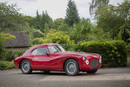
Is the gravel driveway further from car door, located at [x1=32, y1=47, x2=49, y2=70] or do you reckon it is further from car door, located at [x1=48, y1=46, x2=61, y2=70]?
car door, located at [x1=32, y1=47, x2=49, y2=70]

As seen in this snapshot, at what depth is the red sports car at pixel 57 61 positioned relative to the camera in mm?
9367

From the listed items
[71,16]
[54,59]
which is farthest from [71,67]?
[71,16]

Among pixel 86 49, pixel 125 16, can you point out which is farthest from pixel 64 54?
pixel 125 16

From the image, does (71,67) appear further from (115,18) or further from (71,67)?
(115,18)

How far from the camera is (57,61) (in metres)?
10.0

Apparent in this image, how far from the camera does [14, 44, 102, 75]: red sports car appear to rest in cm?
937

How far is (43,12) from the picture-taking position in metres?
85.6

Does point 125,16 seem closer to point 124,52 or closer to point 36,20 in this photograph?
point 124,52

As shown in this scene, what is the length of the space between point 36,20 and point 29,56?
74411 mm

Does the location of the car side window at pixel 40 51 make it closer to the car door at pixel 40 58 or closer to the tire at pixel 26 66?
the car door at pixel 40 58

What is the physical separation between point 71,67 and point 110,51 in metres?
6.34

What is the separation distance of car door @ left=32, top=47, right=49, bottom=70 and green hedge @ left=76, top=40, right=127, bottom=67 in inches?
205

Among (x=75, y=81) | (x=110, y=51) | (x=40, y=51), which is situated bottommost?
(x=75, y=81)

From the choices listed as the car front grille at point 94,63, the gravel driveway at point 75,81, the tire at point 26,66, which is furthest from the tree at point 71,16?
the gravel driveway at point 75,81
